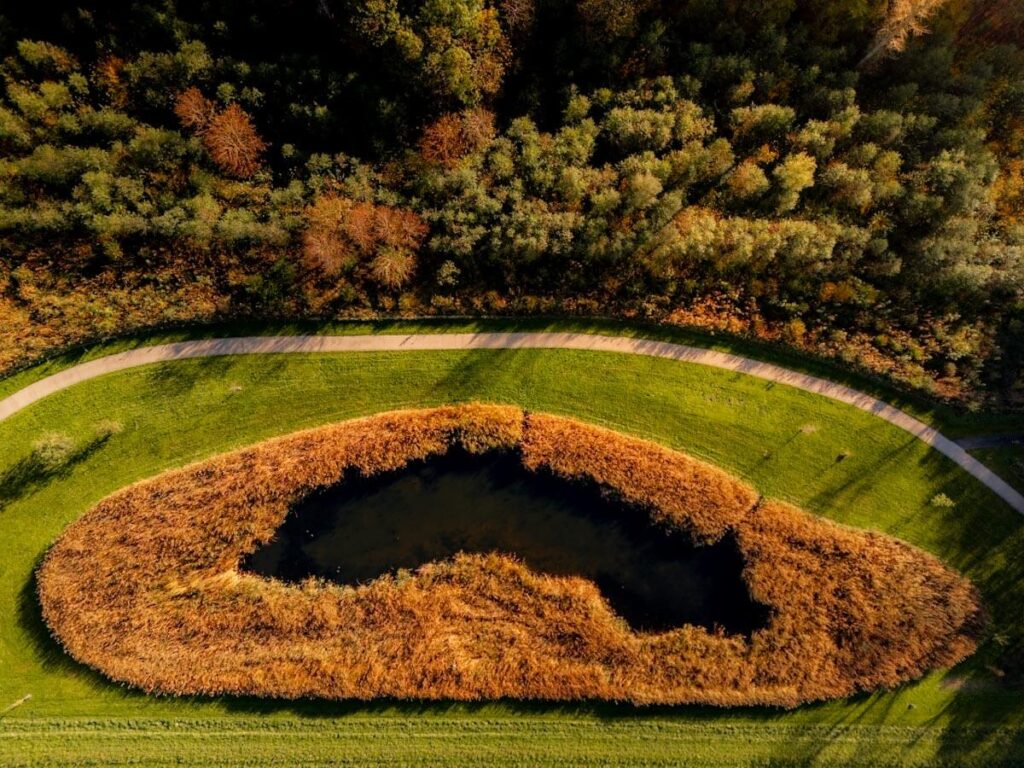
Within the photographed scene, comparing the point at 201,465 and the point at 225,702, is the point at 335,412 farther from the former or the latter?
the point at 225,702

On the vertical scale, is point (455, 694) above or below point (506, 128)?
below

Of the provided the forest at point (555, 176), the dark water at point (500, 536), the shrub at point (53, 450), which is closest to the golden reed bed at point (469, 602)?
the dark water at point (500, 536)

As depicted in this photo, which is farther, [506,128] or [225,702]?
[506,128]

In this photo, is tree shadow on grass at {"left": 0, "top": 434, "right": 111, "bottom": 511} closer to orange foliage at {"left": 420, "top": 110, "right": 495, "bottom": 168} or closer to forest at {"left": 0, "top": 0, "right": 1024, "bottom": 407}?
forest at {"left": 0, "top": 0, "right": 1024, "bottom": 407}

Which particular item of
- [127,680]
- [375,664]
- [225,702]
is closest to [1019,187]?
[375,664]

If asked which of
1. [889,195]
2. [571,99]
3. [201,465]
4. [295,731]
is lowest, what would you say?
[295,731]

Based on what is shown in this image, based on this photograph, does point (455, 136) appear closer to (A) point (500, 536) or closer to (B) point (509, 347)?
(B) point (509, 347)

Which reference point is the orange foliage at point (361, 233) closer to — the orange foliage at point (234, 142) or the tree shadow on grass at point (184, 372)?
the orange foliage at point (234, 142)
